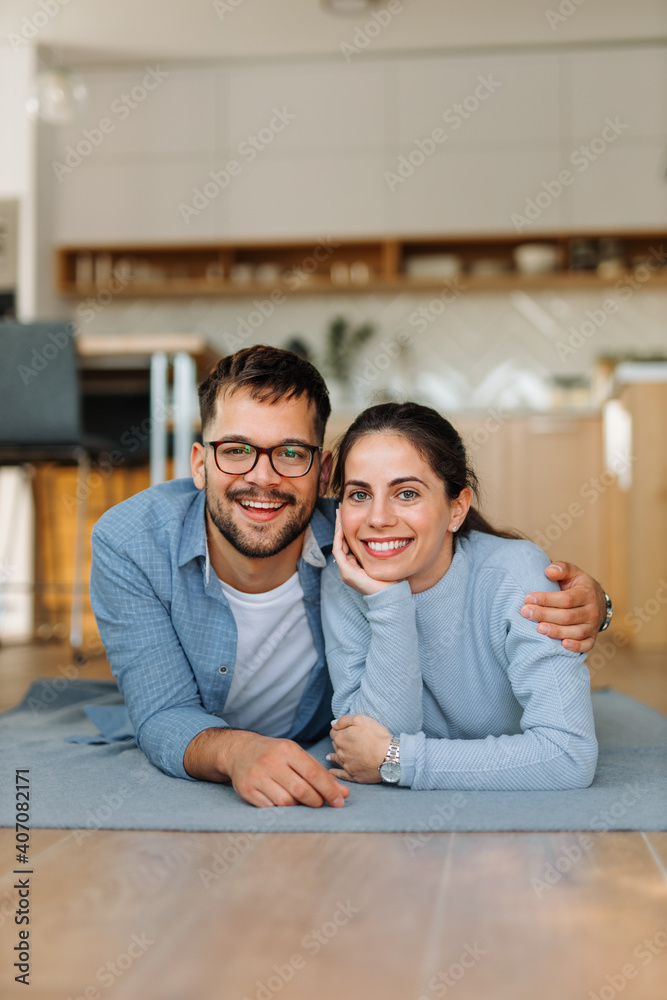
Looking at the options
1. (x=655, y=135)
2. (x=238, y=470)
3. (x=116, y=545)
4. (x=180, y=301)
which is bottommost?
(x=116, y=545)

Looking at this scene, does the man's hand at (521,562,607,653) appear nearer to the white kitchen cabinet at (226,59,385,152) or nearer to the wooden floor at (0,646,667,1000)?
the wooden floor at (0,646,667,1000)

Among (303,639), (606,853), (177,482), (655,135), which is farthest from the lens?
(655,135)

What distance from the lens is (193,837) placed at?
112 cm

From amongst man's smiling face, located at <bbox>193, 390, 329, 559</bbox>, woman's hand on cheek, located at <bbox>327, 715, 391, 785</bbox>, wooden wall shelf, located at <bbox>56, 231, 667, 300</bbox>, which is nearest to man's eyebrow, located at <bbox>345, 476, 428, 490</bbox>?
man's smiling face, located at <bbox>193, 390, 329, 559</bbox>

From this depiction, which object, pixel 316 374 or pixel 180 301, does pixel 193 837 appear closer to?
pixel 316 374

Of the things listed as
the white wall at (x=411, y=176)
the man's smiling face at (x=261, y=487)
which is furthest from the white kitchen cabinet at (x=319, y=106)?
the man's smiling face at (x=261, y=487)

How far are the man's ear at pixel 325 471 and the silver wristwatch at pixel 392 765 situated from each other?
47 cm

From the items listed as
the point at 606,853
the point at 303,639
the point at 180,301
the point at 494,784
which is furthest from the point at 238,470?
the point at 180,301

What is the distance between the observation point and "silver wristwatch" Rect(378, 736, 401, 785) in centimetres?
131

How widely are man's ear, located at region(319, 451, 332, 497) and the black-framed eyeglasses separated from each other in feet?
0.31

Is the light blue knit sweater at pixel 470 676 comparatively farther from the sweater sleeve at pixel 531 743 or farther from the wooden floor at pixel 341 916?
the wooden floor at pixel 341 916

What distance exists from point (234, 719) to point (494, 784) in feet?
1.75

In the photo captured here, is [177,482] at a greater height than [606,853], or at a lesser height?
greater

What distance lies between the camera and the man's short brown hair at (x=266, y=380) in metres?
1.47
